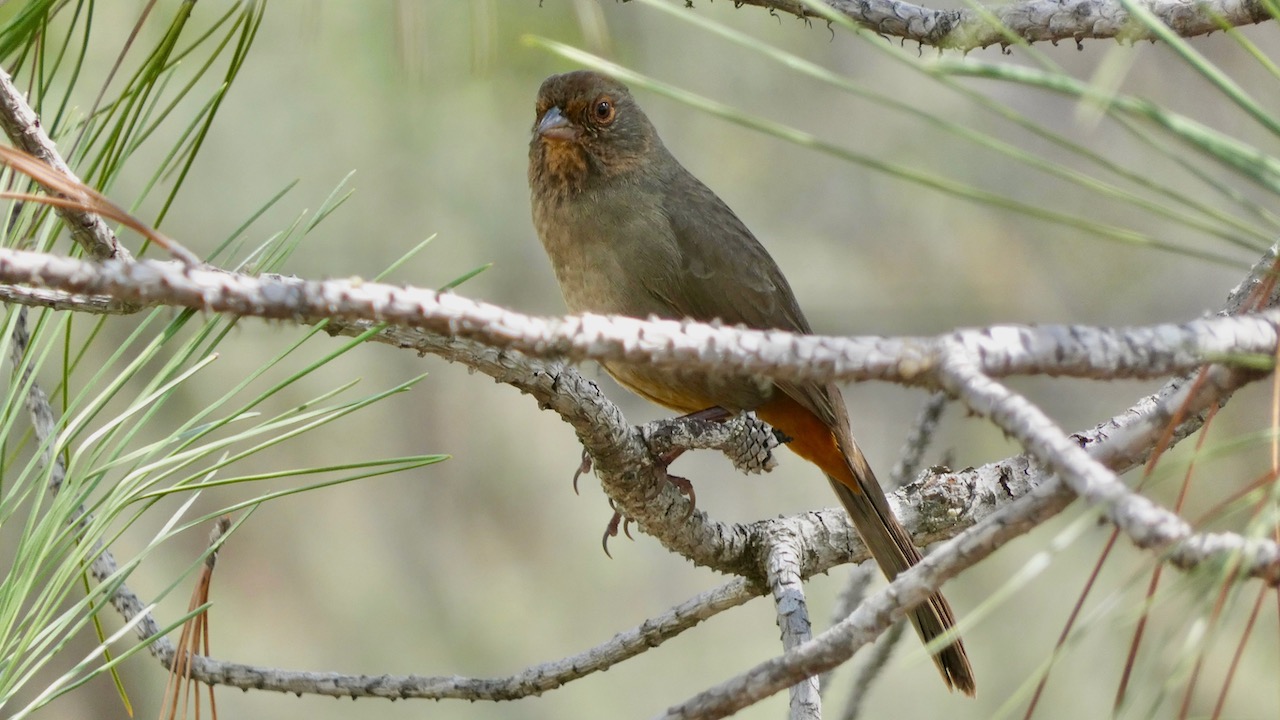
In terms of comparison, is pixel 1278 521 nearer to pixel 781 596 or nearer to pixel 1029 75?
pixel 1029 75

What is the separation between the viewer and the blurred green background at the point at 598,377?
6023 mm

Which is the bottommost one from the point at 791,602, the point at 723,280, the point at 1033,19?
the point at 791,602

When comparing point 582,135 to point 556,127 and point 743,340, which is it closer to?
point 556,127

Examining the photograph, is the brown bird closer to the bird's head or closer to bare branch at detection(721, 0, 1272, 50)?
the bird's head

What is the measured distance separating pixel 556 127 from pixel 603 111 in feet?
0.76

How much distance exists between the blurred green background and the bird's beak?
5.67ft

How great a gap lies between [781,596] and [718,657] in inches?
159

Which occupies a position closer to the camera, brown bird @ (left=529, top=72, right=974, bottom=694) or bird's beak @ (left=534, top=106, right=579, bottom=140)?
brown bird @ (left=529, top=72, right=974, bottom=694)

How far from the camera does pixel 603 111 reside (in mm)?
4012

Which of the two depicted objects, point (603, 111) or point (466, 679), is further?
point (603, 111)

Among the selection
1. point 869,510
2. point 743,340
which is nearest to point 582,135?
point 869,510

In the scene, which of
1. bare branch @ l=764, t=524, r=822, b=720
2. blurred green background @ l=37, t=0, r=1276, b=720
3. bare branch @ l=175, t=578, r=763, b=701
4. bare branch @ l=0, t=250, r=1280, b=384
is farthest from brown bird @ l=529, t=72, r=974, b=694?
bare branch @ l=0, t=250, r=1280, b=384

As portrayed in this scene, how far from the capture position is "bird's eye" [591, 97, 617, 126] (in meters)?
3.98

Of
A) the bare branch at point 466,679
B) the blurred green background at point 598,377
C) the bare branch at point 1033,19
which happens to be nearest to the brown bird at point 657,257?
the bare branch at point 466,679
